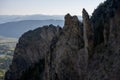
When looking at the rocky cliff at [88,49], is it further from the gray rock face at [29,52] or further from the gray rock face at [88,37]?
the gray rock face at [29,52]

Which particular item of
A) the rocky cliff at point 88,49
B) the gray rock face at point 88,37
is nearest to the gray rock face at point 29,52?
the rocky cliff at point 88,49

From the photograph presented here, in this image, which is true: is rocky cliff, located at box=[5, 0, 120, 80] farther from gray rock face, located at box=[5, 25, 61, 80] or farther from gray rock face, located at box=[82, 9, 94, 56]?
gray rock face, located at box=[5, 25, 61, 80]

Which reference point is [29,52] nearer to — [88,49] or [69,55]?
A: [69,55]

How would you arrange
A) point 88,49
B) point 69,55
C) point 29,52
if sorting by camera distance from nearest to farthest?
1. point 88,49
2. point 69,55
3. point 29,52

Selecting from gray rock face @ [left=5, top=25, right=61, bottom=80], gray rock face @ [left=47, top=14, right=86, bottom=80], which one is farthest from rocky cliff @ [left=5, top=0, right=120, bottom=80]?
gray rock face @ [left=5, top=25, right=61, bottom=80]

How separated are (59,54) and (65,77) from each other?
7.67 meters

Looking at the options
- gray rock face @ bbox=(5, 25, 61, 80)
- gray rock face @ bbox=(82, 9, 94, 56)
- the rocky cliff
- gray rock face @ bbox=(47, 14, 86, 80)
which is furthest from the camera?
gray rock face @ bbox=(5, 25, 61, 80)

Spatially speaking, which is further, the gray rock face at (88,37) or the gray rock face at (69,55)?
the gray rock face at (69,55)

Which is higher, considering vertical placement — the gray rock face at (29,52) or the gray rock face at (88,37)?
the gray rock face at (88,37)

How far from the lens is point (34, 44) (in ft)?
468

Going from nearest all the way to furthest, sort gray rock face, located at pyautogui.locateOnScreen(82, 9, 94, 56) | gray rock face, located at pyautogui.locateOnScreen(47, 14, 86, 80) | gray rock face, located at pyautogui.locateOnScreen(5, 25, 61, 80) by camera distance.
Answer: gray rock face, located at pyautogui.locateOnScreen(82, 9, 94, 56), gray rock face, located at pyautogui.locateOnScreen(47, 14, 86, 80), gray rock face, located at pyautogui.locateOnScreen(5, 25, 61, 80)

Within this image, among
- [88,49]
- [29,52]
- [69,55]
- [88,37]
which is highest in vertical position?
[88,37]

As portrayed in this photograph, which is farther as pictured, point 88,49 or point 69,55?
point 69,55

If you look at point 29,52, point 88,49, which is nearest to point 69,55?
point 88,49
